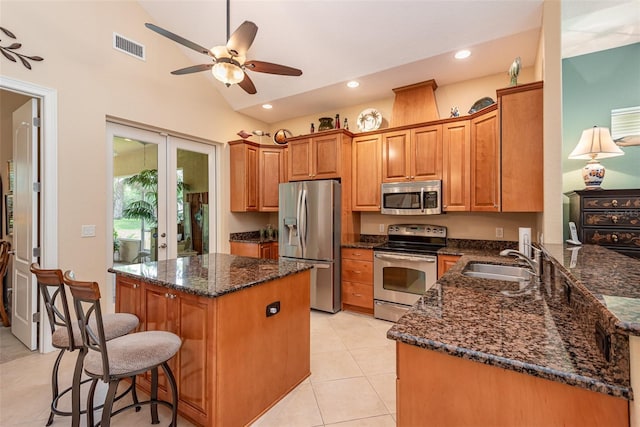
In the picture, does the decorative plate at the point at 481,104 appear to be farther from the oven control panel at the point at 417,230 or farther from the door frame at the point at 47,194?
the door frame at the point at 47,194

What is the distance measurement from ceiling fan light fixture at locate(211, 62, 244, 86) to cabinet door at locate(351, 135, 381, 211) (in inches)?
80.5

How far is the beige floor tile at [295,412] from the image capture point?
1.80 meters

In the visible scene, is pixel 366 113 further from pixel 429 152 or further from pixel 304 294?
pixel 304 294

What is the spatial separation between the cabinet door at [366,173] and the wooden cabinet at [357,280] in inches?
25.9

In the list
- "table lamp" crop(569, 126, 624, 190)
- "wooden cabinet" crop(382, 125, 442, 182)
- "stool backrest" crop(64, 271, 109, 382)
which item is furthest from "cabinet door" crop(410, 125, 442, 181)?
"stool backrest" crop(64, 271, 109, 382)

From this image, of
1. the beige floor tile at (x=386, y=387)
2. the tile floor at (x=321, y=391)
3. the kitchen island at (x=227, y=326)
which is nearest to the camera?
the kitchen island at (x=227, y=326)

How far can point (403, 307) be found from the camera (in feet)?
11.2

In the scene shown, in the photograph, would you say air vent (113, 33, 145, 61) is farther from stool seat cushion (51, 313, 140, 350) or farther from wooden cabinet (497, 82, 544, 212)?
wooden cabinet (497, 82, 544, 212)

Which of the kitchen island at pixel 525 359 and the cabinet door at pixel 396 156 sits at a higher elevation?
the cabinet door at pixel 396 156

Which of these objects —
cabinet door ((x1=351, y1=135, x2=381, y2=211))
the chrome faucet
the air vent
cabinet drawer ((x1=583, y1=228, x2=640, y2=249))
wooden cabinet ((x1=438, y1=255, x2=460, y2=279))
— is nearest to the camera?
the chrome faucet

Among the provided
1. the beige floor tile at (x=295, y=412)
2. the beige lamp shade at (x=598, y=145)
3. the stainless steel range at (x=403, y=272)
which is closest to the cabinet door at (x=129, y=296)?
the beige floor tile at (x=295, y=412)

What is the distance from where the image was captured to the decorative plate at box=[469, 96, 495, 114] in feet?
10.8

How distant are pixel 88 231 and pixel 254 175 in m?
2.31

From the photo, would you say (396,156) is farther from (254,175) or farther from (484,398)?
(484,398)
